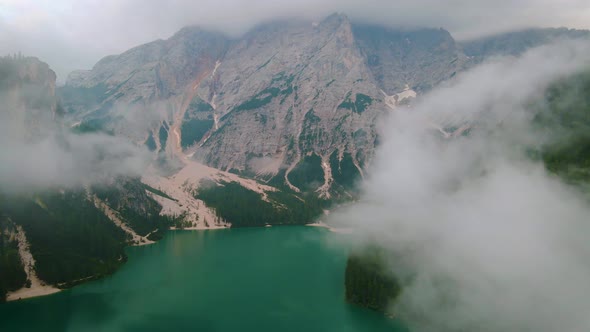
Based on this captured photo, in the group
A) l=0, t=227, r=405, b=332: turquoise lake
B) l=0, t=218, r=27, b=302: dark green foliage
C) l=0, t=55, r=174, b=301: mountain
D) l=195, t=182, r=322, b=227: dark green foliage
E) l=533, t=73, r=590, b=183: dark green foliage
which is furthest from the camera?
l=195, t=182, r=322, b=227: dark green foliage

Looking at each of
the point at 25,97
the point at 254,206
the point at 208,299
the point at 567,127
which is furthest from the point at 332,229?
the point at 25,97

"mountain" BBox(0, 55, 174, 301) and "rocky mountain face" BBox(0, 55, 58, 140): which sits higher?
"rocky mountain face" BBox(0, 55, 58, 140)

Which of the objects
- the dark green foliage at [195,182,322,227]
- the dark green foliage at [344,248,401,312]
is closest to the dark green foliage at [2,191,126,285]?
the dark green foliage at [344,248,401,312]

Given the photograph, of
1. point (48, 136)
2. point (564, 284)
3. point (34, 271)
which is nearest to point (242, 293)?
point (34, 271)

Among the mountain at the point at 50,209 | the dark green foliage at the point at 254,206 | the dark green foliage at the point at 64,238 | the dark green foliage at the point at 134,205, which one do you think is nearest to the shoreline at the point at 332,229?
the dark green foliage at the point at 254,206

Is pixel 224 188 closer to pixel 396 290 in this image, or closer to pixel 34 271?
pixel 34 271

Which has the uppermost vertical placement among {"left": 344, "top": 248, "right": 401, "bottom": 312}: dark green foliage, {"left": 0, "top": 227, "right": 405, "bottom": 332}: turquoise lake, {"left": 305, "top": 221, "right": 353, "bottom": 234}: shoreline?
{"left": 344, "top": 248, "right": 401, "bottom": 312}: dark green foliage

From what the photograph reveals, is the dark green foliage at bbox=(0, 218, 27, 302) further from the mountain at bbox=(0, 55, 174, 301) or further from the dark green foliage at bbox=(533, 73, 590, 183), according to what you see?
the dark green foliage at bbox=(533, 73, 590, 183)
